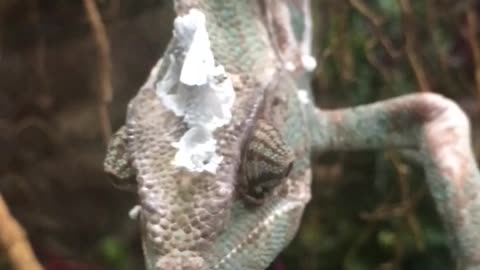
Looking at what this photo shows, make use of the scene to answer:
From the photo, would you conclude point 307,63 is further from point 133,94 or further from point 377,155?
point 133,94

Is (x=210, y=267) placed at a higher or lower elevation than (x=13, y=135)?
higher

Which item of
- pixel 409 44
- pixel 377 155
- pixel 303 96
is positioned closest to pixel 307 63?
pixel 303 96

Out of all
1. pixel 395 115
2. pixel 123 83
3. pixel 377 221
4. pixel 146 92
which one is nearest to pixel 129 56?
pixel 123 83

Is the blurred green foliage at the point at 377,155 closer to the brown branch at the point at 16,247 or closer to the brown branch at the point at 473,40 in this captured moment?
the brown branch at the point at 473,40

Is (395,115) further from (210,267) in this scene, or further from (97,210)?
(97,210)

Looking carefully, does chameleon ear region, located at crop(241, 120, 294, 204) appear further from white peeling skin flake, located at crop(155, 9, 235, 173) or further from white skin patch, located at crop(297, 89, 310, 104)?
white skin patch, located at crop(297, 89, 310, 104)

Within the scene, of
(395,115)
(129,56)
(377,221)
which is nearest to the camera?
(395,115)

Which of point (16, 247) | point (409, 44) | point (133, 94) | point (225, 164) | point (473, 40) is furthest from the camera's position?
point (133, 94)
